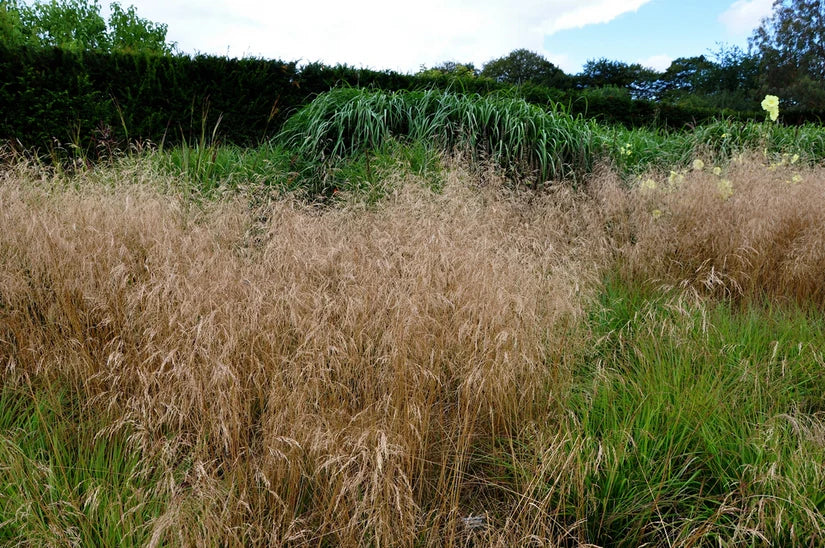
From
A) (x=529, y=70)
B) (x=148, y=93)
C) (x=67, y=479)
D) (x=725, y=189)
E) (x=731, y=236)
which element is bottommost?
(x=67, y=479)

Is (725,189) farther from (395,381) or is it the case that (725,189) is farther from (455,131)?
(395,381)

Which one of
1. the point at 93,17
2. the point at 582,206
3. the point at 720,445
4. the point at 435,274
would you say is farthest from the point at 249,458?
the point at 93,17

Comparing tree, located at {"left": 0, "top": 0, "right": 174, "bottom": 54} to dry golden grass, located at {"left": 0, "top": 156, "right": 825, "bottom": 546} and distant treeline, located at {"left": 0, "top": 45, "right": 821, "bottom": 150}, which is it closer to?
distant treeline, located at {"left": 0, "top": 45, "right": 821, "bottom": 150}

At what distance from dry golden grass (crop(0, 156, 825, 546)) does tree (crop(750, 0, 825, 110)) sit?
29930mm

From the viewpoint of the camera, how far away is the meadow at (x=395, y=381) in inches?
61.0

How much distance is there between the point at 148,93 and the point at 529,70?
32073 mm

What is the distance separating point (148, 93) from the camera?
669 centimetres

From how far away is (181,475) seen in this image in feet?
5.77

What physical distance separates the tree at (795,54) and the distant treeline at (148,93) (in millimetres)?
27282

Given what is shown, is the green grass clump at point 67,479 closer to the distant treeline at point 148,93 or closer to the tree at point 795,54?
the distant treeline at point 148,93

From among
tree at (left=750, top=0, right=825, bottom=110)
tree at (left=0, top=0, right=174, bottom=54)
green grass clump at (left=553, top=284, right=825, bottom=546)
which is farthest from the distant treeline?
tree at (left=750, top=0, right=825, bottom=110)

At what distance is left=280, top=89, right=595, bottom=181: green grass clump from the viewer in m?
5.19

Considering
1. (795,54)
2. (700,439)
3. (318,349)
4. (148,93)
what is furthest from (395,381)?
(795,54)

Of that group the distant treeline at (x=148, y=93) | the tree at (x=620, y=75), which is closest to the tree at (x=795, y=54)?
the tree at (x=620, y=75)
